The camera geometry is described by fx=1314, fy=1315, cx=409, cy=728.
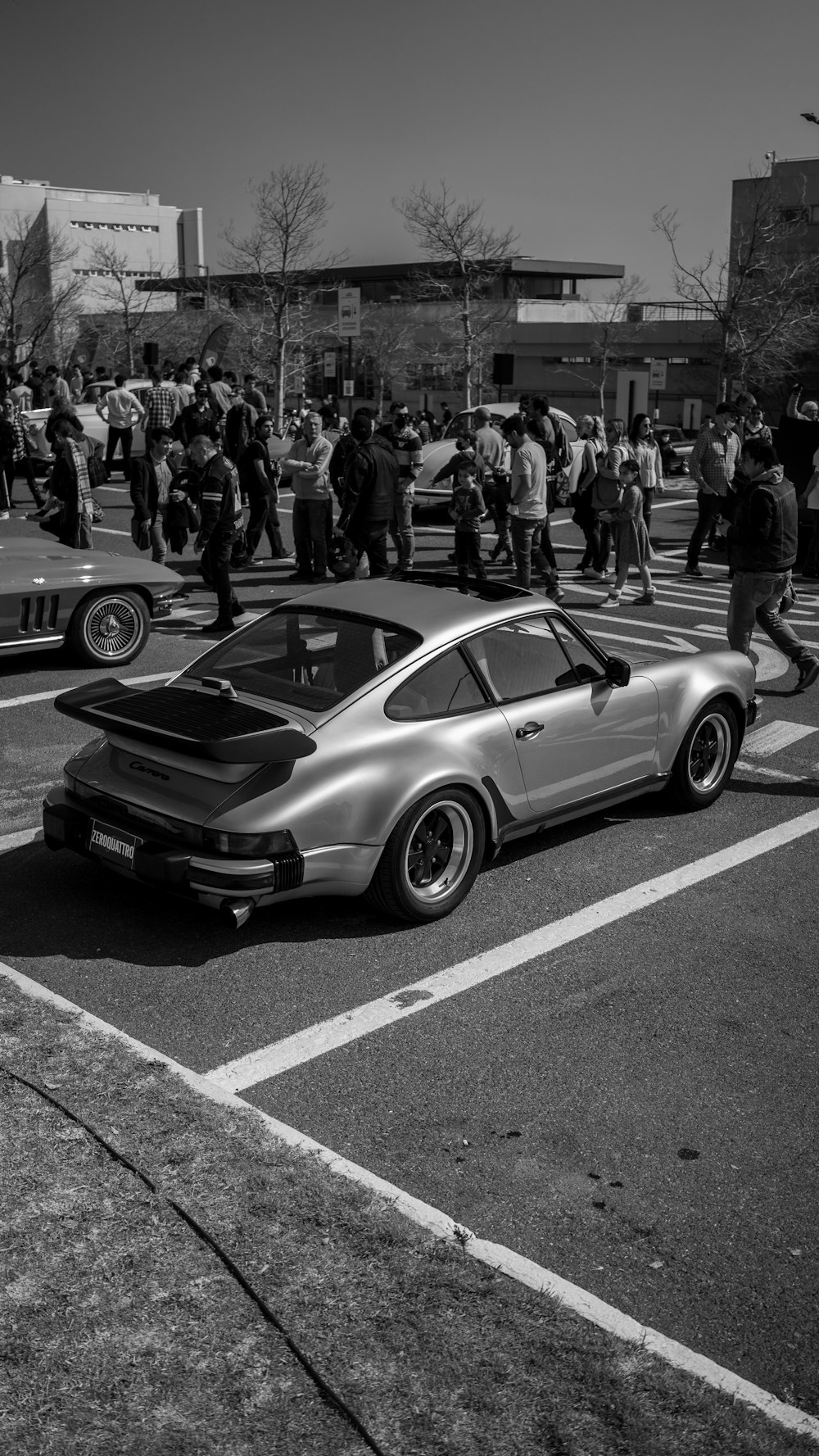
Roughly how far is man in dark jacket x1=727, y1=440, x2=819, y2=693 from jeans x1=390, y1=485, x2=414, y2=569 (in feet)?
17.7

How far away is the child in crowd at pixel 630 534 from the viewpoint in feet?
44.3

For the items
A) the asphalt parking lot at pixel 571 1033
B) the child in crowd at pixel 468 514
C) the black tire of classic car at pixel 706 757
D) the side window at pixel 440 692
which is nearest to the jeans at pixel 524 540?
the child in crowd at pixel 468 514

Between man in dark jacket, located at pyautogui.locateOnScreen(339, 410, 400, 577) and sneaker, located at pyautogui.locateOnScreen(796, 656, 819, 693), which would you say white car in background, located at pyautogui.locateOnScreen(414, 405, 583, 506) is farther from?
sneaker, located at pyautogui.locateOnScreen(796, 656, 819, 693)

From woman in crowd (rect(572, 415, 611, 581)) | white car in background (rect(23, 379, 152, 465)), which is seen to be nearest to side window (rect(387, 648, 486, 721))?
woman in crowd (rect(572, 415, 611, 581))

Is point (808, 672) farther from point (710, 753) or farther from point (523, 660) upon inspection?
point (523, 660)

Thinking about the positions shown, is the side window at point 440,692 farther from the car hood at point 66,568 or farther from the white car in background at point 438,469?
the white car in background at point 438,469

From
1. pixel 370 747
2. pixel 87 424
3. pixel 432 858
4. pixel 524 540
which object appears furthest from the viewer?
pixel 87 424

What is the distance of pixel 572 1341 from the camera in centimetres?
325

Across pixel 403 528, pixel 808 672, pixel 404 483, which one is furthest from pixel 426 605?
pixel 404 483

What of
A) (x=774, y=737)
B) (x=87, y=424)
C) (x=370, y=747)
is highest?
(x=87, y=424)

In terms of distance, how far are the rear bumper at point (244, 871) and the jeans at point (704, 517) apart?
36.5 feet

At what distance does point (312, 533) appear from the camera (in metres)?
14.7

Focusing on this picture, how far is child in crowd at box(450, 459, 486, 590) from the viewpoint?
546 inches

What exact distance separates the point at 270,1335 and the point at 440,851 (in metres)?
2.90
